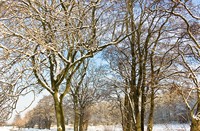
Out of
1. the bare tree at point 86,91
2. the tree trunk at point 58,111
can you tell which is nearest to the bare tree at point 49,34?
the tree trunk at point 58,111

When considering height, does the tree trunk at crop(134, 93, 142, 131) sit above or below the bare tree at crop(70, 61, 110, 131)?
below

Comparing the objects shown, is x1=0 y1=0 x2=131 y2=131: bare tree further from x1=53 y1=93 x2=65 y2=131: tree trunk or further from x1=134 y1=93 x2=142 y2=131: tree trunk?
x1=134 y1=93 x2=142 y2=131: tree trunk

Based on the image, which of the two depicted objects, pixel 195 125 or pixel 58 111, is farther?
pixel 58 111

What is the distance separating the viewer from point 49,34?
6199 millimetres

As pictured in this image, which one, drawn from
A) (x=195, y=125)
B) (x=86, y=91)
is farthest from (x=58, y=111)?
(x=86, y=91)

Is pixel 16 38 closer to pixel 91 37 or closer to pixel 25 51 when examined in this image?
pixel 25 51

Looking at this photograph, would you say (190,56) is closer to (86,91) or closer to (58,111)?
(58,111)

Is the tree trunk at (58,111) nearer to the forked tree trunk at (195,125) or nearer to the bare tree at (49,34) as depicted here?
the bare tree at (49,34)

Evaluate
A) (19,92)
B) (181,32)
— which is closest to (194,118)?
(181,32)

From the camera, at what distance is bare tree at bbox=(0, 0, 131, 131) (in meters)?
5.81

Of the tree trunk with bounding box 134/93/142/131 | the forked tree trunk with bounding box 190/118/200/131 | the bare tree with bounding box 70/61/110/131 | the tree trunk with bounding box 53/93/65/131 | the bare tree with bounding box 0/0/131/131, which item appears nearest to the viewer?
the bare tree with bounding box 0/0/131/131

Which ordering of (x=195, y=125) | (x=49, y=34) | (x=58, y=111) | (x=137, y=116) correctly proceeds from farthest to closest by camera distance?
(x=137, y=116)
(x=58, y=111)
(x=195, y=125)
(x=49, y=34)

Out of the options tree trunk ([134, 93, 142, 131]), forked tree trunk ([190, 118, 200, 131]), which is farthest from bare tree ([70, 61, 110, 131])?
forked tree trunk ([190, 118, 200, 131])

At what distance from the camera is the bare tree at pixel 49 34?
5809mm
